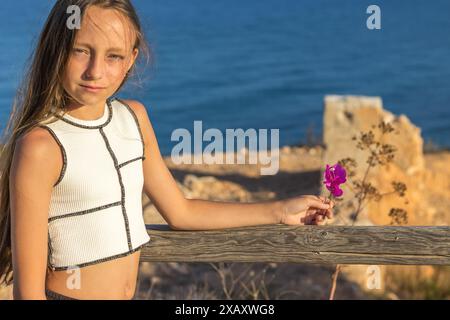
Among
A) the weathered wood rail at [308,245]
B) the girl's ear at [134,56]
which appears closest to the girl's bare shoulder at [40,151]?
the girl's ear at [134,56]

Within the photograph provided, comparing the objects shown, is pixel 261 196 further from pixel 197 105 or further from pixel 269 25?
pixel 269 25

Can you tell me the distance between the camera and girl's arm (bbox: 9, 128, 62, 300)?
88.4 inches

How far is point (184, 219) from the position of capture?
2781mm

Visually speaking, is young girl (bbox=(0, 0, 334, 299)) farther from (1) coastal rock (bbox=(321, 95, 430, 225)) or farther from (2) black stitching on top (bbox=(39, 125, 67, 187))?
(1) coastal rock (bbox=(321, 95, 430, 225))

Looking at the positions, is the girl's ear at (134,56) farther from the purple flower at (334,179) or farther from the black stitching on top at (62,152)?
the purple flower at (334,179)

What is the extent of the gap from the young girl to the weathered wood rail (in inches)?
10.2

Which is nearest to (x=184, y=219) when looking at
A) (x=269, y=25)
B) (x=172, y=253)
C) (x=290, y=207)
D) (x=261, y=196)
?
(x=172, y=253)

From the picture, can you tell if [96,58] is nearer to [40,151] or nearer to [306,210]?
[40,151]

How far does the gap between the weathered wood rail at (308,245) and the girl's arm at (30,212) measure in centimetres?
60

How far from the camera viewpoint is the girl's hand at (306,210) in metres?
2.75

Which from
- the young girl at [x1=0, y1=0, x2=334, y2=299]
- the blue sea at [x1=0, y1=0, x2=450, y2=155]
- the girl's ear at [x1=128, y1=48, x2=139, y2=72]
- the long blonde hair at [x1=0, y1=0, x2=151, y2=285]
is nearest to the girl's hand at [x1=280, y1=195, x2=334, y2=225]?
the young girl at [x1=0, y1=0, x2=334, y2=299]

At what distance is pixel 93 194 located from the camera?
239cm

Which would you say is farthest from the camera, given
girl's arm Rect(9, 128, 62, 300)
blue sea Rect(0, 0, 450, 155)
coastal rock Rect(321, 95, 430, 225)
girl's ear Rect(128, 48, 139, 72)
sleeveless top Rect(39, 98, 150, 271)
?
blue sea Rect(0, 0, 450, 155)
